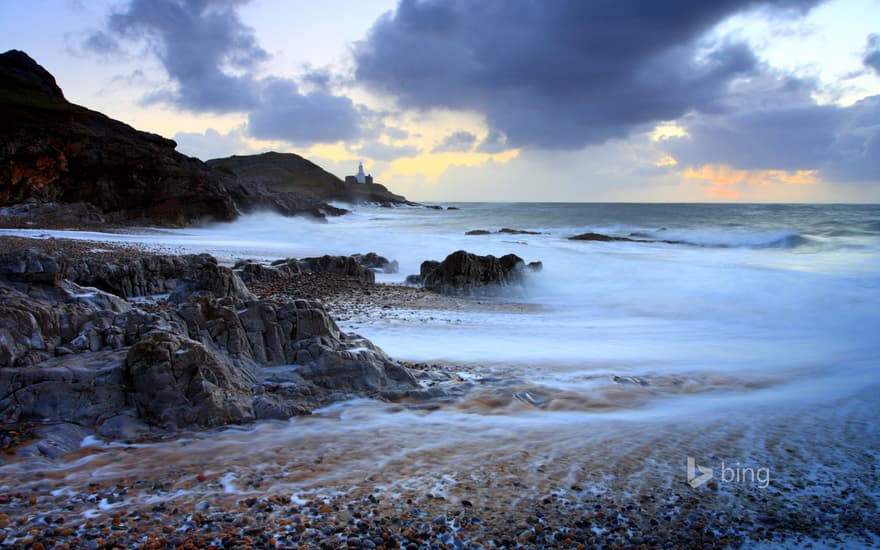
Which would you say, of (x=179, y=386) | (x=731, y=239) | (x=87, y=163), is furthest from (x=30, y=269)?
(x=731, y=239)

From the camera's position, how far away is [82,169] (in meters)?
25.8

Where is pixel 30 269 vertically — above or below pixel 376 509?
above

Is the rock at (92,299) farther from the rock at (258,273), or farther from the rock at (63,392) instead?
the rock at (258,273)

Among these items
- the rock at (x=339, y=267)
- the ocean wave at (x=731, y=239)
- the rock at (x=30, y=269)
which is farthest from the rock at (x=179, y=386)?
the ocean wave at (x=731, y=239)

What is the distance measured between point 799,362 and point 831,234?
3109 cm

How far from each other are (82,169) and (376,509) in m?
28.6

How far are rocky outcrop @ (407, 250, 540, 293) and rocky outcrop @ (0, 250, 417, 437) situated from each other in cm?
629

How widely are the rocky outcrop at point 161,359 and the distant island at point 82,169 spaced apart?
58.4ft

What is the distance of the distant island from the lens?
74.1ft

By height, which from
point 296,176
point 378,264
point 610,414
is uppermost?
point 296,176

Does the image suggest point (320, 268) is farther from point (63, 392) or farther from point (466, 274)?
point (63, 392)

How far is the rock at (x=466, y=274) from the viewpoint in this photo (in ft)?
39.6

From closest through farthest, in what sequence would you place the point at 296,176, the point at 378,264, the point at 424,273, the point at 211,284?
the point at 211,284 → the point at 424,273 → the point at 378,264 → the point at 296,176

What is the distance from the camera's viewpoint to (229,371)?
184 inches
